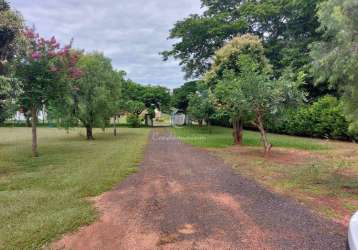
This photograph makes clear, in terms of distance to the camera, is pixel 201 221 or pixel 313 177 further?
pixel 313 177

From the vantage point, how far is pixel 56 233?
3484mm

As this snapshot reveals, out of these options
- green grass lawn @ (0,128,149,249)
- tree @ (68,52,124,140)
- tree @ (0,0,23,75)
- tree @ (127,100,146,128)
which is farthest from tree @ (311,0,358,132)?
tree @ (127,100,146,128)

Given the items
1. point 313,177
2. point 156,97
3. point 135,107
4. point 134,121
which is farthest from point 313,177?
point 134,121

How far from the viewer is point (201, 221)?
3.89 m

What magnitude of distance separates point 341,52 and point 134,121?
34213 mm

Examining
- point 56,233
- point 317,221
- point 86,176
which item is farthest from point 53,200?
point 317,221

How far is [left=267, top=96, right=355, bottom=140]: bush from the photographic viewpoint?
14891 millimetres

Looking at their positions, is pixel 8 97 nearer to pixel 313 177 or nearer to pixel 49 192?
pixel 49 192

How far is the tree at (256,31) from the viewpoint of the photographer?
20.3 metres

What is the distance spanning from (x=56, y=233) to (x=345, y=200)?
4.66 m

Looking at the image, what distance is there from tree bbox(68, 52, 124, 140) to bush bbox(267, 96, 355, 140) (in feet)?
33.5

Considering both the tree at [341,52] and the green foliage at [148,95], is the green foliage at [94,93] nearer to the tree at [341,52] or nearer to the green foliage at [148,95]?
the tree at [341,52]

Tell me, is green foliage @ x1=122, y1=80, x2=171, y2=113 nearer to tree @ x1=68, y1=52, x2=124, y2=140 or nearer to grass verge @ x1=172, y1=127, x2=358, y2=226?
tree @ x1=68, y1=52, x2=124, y2=140

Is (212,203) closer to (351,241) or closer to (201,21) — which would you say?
(351,241)
